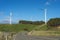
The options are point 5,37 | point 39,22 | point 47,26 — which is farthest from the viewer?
point 39,22

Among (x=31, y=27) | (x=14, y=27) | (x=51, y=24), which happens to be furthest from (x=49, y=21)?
(x=14, y=27)

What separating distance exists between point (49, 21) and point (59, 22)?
520cm

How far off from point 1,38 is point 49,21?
74895 mm

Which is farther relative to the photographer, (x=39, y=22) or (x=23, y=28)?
(x=39, y=22)

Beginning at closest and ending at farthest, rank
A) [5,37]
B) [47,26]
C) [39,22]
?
[5,37], [47,26], [39,22]

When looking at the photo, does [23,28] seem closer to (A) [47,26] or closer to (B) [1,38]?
(A) [47,26]

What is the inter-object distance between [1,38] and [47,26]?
70191 mm

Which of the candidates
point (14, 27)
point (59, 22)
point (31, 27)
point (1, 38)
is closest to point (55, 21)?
point (59, 22)

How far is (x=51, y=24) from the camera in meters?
94.5

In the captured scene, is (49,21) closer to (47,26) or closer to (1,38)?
(47,26)

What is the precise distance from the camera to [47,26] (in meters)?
91.7

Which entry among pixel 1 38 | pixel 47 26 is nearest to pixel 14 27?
pixel 47 26

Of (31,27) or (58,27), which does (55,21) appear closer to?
(58,27)

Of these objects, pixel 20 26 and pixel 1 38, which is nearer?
pixel 1 38
